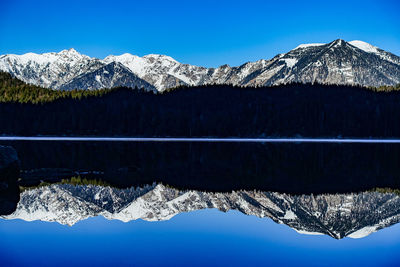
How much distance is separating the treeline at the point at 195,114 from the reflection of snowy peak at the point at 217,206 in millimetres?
127763

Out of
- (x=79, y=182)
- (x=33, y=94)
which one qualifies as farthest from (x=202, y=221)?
(x=33, y=94)

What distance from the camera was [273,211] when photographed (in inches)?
766

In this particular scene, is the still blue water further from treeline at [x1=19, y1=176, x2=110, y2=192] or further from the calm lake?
treeline at [x1=19, y1=176, x2=110, y2=192]

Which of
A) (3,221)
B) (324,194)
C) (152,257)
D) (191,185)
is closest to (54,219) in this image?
(3,221)

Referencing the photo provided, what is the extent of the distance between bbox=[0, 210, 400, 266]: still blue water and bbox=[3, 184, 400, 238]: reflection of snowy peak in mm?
953

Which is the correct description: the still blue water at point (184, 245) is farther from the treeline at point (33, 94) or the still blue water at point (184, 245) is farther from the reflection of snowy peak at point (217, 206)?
the treeline at point (33, 94)

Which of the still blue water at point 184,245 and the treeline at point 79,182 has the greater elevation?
the treeline at point 79,182

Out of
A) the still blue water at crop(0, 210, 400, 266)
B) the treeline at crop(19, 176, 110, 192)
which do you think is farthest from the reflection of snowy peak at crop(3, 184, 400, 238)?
the treeline at crop(19, 176, 110, 192)

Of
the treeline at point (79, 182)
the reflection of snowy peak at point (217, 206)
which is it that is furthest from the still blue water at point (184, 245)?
the treeline at point (79, 182)

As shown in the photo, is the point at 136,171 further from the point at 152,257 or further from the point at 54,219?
the point at 152,257

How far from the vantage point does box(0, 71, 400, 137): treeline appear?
14912 centimetres

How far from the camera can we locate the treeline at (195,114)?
149m

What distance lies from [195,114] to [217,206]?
140m

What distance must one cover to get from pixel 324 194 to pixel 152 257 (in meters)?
14.6
